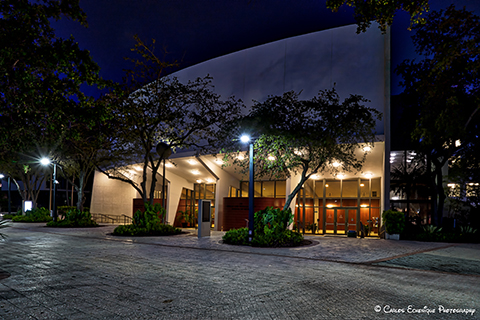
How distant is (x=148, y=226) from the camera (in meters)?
19.0

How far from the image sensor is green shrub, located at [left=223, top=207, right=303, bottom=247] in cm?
1441

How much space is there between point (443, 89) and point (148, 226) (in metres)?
15.5

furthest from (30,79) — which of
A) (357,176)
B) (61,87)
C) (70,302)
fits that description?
(357,176)

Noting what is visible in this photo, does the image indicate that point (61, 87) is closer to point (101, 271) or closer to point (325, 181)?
point (101, 271)

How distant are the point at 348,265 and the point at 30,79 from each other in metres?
9.72

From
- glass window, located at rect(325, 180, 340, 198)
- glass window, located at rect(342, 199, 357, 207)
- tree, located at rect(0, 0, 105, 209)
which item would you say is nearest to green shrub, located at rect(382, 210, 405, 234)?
glass window, located at rect(342, 199, 357, 207)

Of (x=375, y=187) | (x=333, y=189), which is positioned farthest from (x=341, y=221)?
(x=375, y=187)

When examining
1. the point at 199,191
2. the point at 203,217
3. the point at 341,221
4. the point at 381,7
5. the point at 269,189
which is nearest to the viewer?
the point at 381,7

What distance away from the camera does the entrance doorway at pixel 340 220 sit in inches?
1072

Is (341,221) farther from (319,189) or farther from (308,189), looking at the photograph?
(308,189)

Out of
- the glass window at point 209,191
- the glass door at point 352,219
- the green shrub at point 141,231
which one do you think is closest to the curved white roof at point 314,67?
the glass door at point 352,219

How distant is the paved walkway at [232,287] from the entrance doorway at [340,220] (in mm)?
16773

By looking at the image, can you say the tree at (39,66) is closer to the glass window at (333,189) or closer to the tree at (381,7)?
the tree at (381,7)

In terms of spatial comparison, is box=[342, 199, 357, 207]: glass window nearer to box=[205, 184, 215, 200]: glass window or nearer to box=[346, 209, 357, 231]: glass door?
box=[346, 209, 357, 231]: glass door
